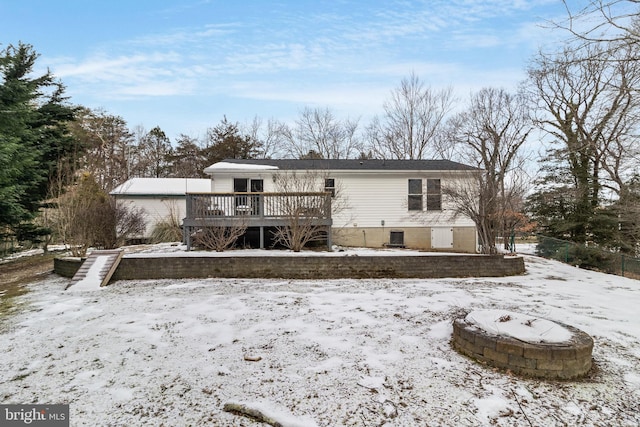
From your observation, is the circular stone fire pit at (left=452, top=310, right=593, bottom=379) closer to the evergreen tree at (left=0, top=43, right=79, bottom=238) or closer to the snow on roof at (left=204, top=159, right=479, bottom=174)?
the snow on roof at (left=204, top=159, right=479, bottom=174)

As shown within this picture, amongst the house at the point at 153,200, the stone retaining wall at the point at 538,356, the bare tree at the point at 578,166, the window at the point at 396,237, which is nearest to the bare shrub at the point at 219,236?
the house at the point at 153,200

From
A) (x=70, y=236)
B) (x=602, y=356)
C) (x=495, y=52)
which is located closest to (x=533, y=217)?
(x=495, y=52)

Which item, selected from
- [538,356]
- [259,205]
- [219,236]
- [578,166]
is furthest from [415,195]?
[538,356]

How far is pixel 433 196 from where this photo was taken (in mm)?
13523

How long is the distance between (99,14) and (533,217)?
71.8 ft

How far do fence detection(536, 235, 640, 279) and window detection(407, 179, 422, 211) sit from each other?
223 inches

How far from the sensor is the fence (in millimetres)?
10702

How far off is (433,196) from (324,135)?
16.0 m

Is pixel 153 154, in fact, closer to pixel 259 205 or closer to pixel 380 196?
pixel 259 205

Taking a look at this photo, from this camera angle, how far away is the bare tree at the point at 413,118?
2455cm

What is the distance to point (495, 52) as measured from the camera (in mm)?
12125

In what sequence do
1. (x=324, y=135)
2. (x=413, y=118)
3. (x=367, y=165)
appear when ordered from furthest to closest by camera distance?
(x=324, y=135), (x=413, y=118), (x=367, y=165)

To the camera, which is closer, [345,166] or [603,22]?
[603,22]

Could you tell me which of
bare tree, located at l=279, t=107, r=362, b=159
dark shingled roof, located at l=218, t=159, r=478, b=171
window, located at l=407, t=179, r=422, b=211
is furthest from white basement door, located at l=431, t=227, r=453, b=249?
bare tree, located at l=279, t=107, r=362, b=159
